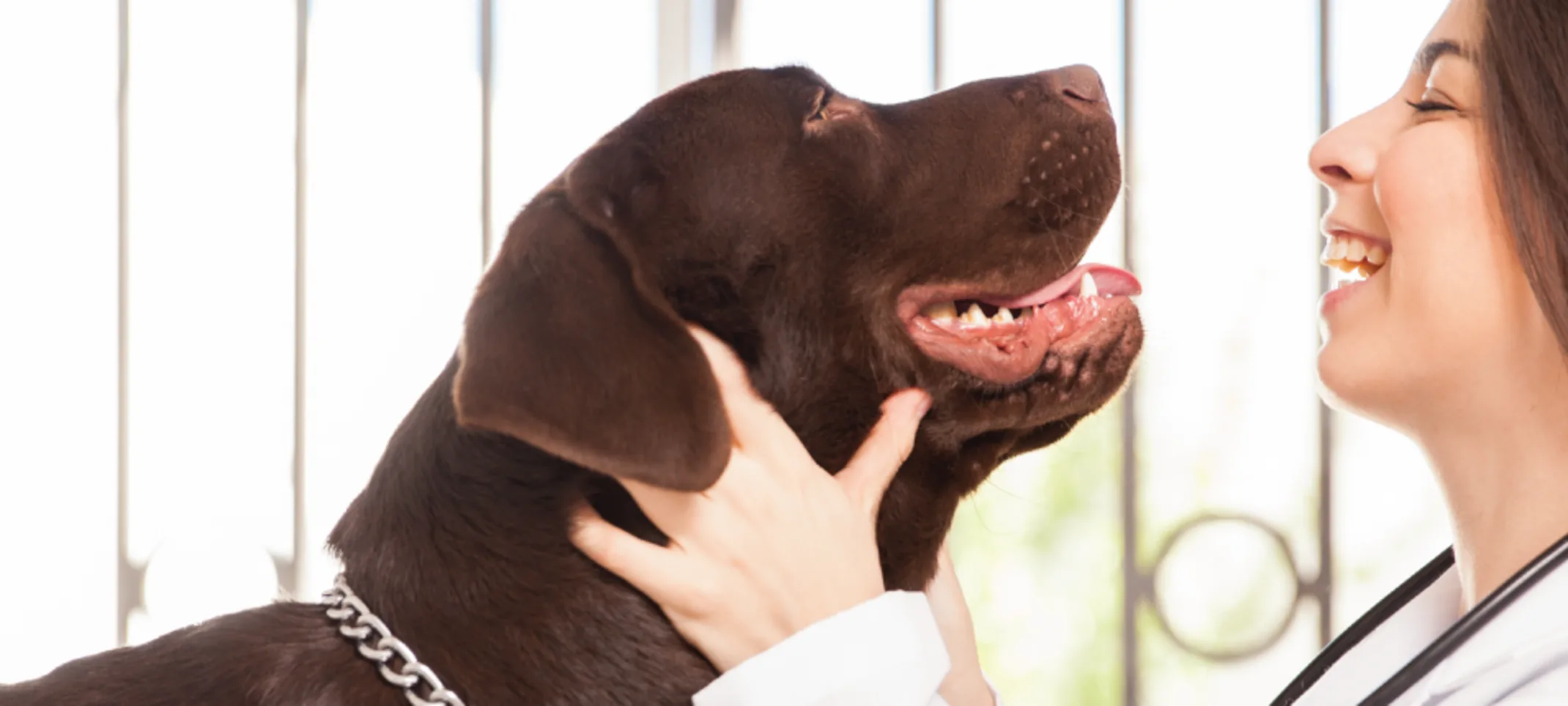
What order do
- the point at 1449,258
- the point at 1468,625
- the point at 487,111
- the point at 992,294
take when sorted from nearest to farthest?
the point at 1468,625, the point at 1449,258, the point at 992,294, the point at 487,111

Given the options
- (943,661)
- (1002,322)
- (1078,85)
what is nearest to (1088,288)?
(1002,322)

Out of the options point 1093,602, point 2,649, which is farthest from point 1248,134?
point 2,649

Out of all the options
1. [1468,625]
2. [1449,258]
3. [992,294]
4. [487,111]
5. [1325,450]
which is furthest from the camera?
[487,111]

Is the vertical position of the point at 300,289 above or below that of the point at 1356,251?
below

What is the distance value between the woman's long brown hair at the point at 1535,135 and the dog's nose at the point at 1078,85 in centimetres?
36

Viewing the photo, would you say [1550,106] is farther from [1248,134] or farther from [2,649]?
[2,649]

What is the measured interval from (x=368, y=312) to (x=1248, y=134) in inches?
78.2

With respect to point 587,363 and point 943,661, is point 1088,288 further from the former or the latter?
point 587,363

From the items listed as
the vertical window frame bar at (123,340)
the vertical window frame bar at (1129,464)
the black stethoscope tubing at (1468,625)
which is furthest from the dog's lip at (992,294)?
the vertical window frame bar at (123,340)

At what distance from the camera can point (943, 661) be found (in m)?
1.07

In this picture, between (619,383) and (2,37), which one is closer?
(619,383)

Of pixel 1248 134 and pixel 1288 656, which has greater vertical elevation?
pixel 1248 134

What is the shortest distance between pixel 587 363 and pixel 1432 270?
2.46 ft

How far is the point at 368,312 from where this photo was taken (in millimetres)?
2912
